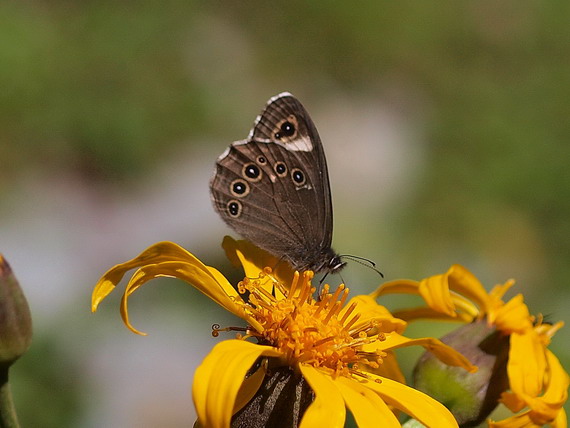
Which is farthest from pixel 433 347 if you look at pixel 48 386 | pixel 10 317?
pixel 48 386

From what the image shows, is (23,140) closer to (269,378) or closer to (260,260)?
(260,260)

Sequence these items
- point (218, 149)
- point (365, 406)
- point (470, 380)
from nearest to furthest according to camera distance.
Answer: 1. point (365, 406)
2. point (470, 380)
3. point (218, 149)

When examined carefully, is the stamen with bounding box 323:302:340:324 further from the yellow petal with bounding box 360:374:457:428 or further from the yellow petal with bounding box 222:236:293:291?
the yellow petal with bounding box 222:236:293:291

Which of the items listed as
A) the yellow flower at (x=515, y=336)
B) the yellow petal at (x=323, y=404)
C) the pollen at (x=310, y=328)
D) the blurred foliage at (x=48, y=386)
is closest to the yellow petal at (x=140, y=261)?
the pollen at (x=310, y=328)

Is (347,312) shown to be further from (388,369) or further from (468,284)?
(468,284)

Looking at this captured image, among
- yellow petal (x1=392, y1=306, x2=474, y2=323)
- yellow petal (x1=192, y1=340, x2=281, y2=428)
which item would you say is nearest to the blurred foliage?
yellow petal (x1=392, y1=306, x2=474, y2=323)

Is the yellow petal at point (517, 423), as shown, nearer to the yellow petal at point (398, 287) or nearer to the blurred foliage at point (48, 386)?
the yellow petal at point (398, 287)
